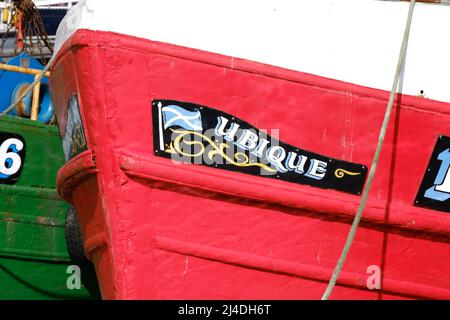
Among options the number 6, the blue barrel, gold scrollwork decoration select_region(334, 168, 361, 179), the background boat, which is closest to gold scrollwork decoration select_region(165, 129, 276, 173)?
the background boat

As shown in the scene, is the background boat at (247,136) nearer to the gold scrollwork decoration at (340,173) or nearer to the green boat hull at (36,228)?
the gold scrollwork decoration at (340,173)

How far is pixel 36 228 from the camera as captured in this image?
771cm

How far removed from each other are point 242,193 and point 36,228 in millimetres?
3320

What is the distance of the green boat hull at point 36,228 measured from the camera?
759 centimetres

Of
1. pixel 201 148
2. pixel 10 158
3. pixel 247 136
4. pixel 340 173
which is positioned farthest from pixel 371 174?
pixel 10 158

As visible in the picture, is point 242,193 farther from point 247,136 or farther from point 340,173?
point 340,173

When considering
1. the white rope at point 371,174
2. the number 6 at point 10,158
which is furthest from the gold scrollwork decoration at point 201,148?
the number 6 at point 10,158

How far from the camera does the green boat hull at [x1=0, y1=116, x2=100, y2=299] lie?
24.9 ft

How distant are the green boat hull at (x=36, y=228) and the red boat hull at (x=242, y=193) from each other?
2528 millimetres

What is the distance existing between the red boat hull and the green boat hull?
8.30 feet

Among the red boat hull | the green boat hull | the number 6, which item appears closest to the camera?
the red boat hull

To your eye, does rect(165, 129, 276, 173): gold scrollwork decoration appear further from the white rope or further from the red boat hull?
the white rope

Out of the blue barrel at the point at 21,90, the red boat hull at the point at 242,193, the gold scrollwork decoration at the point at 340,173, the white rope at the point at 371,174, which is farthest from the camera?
the blue barrel at the point at 21,90
